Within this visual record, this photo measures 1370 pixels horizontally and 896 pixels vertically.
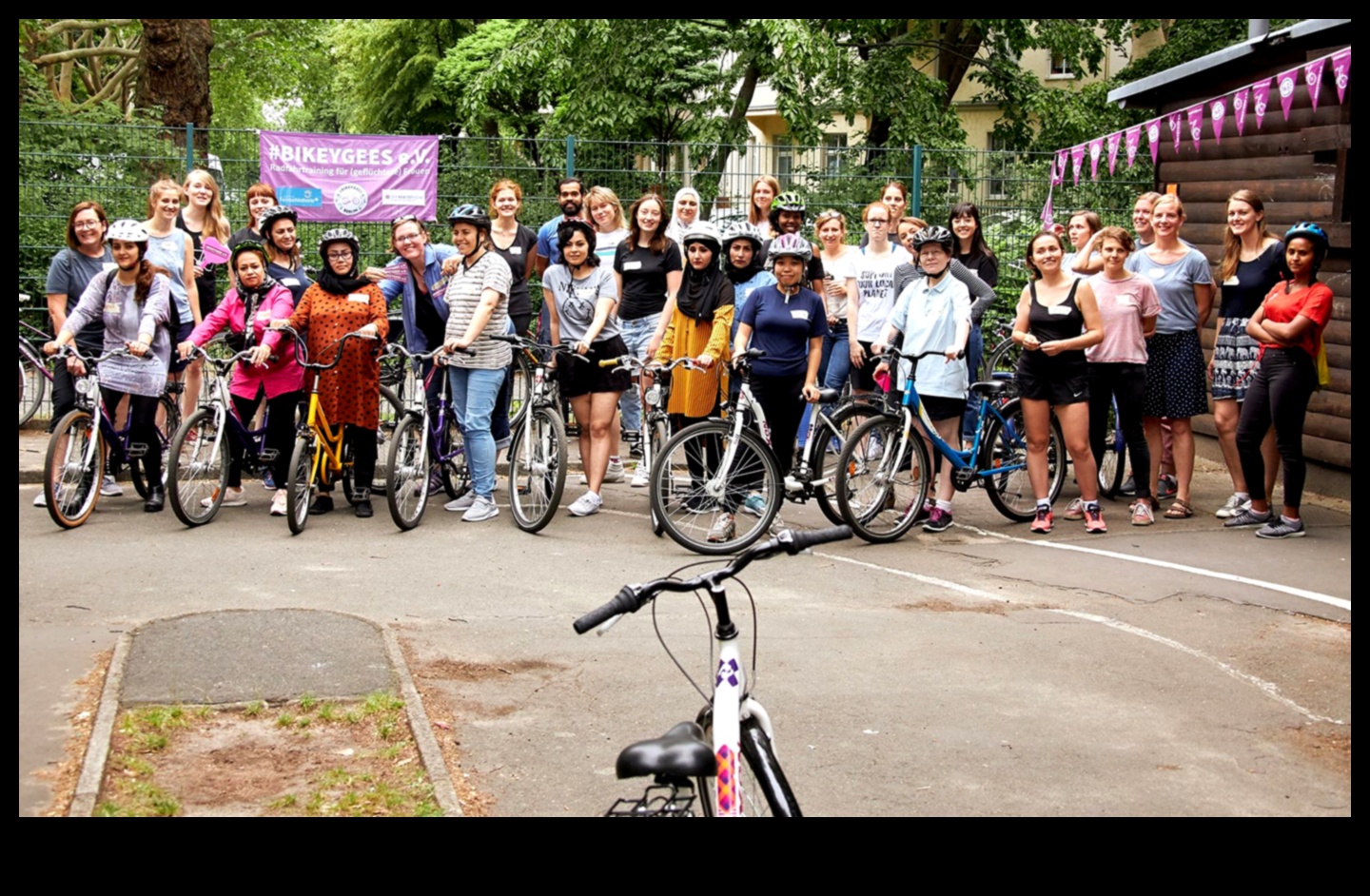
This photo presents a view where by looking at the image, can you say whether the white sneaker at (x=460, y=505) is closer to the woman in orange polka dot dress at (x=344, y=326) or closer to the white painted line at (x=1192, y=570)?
the woman in orange polka dot dress at (x=344, y=326)

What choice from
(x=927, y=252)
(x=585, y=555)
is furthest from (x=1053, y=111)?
(x=585, y=555)

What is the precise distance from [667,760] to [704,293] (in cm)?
606

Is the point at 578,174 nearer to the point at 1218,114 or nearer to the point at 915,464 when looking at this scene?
the point at 1218,114

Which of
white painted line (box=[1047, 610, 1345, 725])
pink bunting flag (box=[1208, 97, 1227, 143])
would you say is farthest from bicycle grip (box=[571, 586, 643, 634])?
pink bunting flag (box=[1208, 97, 1227, 143])

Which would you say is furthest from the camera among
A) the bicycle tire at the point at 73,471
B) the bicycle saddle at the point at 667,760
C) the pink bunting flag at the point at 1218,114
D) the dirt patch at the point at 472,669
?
the pink bunting flag at the point at 1218,114

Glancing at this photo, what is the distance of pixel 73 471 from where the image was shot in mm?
8516

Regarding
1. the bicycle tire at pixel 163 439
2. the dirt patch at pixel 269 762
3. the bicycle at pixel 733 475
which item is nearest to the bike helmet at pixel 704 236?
the bicycle at pixel 733 475

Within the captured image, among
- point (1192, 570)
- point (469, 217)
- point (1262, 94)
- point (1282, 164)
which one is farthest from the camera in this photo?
point (1282, 164)

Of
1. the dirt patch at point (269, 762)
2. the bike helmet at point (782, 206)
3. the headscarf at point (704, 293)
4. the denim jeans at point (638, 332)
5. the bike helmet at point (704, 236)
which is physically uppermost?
the bike helmet at point (782, 206)

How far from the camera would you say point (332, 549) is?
823 cm

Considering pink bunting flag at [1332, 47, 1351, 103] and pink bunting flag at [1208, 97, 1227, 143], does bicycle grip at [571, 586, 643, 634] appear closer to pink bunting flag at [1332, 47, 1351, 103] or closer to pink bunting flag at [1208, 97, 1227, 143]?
pink bunting flag at [1332, 47, 1351, 103]

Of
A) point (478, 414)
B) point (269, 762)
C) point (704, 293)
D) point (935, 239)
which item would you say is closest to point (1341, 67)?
point (935, 239)

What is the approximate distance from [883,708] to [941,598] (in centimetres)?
183

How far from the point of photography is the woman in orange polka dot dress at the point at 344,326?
889cm
